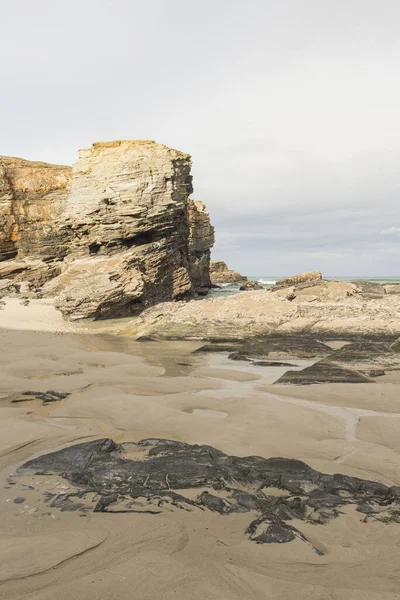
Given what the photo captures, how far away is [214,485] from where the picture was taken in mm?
3242

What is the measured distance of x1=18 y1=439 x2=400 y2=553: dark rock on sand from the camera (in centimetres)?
286

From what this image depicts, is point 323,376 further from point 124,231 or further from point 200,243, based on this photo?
point 200,243

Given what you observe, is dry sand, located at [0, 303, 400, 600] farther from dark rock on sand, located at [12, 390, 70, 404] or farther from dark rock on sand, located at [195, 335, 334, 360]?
dark rock on sand, located at [195, 335, 334, 360]

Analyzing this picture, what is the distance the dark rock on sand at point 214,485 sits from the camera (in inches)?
113

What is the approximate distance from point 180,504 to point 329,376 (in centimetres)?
474

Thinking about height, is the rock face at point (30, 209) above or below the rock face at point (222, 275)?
above

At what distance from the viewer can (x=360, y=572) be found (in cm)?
225

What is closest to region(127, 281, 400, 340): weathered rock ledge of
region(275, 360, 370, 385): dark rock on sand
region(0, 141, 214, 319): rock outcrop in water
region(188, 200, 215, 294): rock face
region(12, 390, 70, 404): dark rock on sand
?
region(0, 141, 214, 319): rock outcrop in water

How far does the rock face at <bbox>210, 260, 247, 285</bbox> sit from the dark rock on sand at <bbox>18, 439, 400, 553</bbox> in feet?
165

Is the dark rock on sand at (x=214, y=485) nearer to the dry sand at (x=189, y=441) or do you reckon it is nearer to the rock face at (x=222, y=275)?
the dry sand at (x=189, y=441)

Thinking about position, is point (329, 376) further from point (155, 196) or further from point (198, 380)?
point (155, 196)

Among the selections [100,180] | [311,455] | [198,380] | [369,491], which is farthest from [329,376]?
[100,180]

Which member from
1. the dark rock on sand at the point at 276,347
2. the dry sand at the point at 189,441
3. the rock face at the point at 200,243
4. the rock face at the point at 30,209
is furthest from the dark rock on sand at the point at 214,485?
the rock face at the point at 200,243

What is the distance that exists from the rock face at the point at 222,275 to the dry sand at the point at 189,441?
156ft
